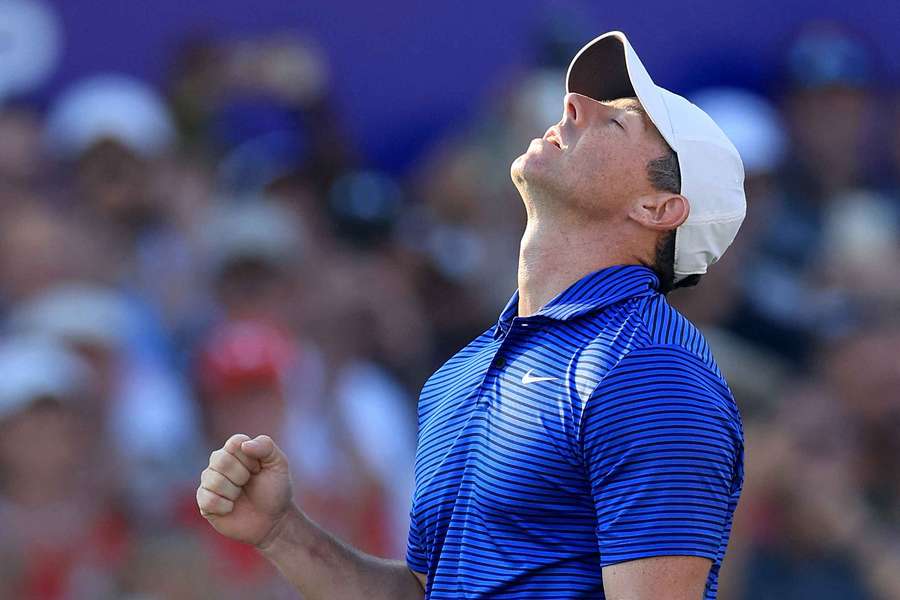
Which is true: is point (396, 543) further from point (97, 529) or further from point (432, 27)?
point (432, 27)

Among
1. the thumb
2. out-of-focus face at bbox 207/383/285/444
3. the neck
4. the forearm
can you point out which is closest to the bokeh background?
out-of-focus face at bbox 207/383/285/444

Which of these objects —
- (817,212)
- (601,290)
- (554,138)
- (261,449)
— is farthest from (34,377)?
(817,212)

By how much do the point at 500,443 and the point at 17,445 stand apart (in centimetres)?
275

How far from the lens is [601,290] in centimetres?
209

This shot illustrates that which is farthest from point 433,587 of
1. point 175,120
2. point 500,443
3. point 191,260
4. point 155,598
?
point 175,120

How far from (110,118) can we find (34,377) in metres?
1.26

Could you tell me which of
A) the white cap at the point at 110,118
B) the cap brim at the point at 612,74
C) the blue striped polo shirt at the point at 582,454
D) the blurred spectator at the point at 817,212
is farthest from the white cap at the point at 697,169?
the white cap at the point at 110,118

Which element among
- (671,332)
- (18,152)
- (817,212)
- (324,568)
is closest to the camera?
(671,332)

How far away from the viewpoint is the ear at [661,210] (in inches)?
84.4

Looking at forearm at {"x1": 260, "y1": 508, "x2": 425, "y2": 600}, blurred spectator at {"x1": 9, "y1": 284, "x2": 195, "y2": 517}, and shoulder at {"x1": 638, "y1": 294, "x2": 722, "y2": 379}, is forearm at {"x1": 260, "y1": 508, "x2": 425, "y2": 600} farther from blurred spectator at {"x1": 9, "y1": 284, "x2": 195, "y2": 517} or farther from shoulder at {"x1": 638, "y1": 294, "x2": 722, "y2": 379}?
blurred spectator at {"x1": 9, "y1": 284, "x2": 195, "y2": 517}

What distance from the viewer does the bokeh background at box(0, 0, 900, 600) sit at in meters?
4.52

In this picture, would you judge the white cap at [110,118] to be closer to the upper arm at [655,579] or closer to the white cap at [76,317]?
the white cap at [76,317]

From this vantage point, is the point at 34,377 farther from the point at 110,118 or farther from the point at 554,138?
the point at 554,138

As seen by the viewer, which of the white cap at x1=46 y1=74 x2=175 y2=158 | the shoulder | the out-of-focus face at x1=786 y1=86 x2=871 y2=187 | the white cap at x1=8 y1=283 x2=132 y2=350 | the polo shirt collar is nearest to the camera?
the shoulder
